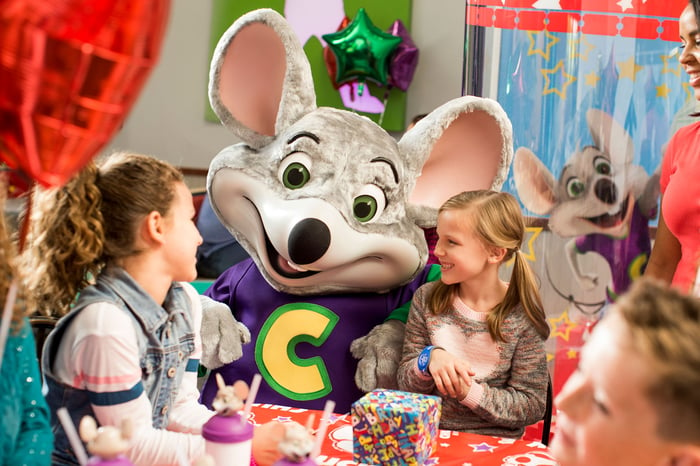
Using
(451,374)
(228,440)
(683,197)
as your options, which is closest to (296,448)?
(228,440)

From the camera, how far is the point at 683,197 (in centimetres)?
153

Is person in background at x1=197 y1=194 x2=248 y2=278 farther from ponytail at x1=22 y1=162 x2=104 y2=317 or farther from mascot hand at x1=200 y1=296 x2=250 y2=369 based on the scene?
ponytail at x1=22 y1=162 x2=104 y2=317

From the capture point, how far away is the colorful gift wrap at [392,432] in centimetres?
104

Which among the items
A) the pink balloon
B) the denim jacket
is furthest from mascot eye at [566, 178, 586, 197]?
the pink balloon

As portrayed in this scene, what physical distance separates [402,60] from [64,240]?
264cm

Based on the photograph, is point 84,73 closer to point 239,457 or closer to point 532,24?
point 239,457

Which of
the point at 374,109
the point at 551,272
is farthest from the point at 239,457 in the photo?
the point at 374,109

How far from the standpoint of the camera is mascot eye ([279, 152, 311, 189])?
1.60 meters

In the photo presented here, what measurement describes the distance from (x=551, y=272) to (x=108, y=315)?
3.80 ft

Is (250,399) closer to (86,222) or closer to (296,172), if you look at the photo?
(86,222)

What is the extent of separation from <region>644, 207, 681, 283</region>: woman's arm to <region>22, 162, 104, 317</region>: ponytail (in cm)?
116

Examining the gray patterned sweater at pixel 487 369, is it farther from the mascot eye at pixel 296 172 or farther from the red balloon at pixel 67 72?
the red balloon at pixel 67 72

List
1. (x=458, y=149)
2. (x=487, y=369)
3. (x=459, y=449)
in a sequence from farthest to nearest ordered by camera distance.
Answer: (x=458, y=149), (x=487, y=369), (x=459, y=449)

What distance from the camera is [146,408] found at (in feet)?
3.24
